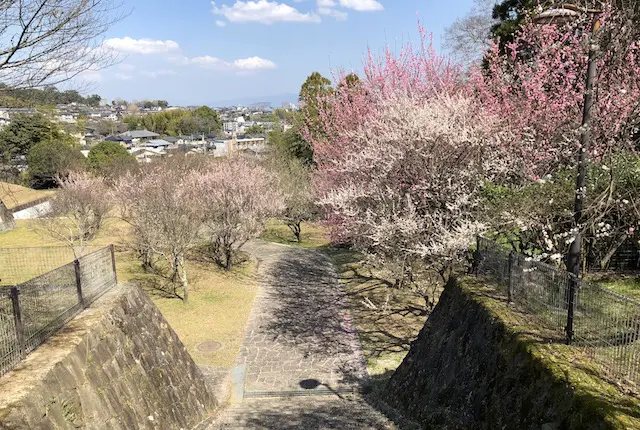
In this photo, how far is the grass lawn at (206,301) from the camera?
11.7 meters

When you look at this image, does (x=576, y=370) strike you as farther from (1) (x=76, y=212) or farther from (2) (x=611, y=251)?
(1) (x=76, y=212)

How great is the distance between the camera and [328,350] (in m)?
11.0

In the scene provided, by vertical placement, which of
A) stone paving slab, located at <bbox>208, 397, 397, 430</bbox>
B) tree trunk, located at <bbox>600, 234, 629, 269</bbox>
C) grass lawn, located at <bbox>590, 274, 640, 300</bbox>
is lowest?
stone paving slab, located at <bbox>208, 397, 397, 430</bbox>

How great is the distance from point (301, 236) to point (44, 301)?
22361mm

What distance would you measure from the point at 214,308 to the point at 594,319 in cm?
1181

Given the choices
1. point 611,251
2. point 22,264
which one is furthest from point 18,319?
point 22,264

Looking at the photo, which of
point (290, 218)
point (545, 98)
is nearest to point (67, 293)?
point (545, 98)

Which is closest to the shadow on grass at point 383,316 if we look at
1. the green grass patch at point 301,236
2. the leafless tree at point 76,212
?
the green grass patch at point 301,236

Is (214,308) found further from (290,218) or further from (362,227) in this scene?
(290,218)

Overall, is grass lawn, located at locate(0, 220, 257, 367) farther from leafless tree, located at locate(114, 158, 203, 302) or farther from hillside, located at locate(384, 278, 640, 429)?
hillside, located at locate(384, 278, 640, 429)

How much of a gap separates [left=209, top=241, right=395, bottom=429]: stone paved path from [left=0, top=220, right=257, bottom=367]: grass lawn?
45 centimetres

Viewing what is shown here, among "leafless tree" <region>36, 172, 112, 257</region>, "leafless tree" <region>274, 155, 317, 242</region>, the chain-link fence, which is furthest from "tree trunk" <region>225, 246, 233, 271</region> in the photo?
"leafless tree" <region>36, 172, 112, 257</region>

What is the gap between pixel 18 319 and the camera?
4801mm

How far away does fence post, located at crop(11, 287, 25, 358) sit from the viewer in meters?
4.75
